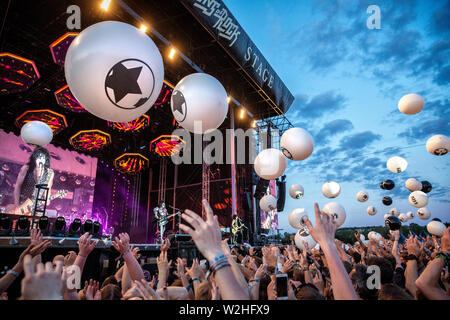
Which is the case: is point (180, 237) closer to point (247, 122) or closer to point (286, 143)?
point (286, 143)

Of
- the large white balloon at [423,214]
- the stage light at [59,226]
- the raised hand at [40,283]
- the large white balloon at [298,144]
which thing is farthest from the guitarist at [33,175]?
the large white balloon at [423,214]

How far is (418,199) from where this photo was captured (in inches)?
290

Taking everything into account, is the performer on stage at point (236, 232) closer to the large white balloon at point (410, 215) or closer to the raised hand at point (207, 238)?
the large white balloon at point (410, 215)

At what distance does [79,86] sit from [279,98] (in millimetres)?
8483

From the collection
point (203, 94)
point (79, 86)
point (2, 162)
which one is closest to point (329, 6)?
point (203, 94)

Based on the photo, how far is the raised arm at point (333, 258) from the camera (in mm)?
1164

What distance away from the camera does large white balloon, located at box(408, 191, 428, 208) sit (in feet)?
24.0

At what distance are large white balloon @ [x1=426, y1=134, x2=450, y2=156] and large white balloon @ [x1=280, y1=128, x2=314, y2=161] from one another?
363cm

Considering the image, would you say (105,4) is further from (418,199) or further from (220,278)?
(418,199)

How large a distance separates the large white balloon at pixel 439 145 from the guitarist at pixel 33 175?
1231 cm

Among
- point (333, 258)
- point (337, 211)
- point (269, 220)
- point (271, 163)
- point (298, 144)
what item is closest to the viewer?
point (333, 258)

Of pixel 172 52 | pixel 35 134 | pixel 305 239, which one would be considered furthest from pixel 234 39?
pixel 305 239

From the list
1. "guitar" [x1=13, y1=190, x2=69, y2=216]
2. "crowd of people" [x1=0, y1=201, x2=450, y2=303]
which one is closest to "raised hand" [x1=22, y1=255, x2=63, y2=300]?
"crowd of people" [x1=0, y1=201, x2=450, y2=303]

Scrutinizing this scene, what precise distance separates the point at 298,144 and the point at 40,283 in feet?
12.0
